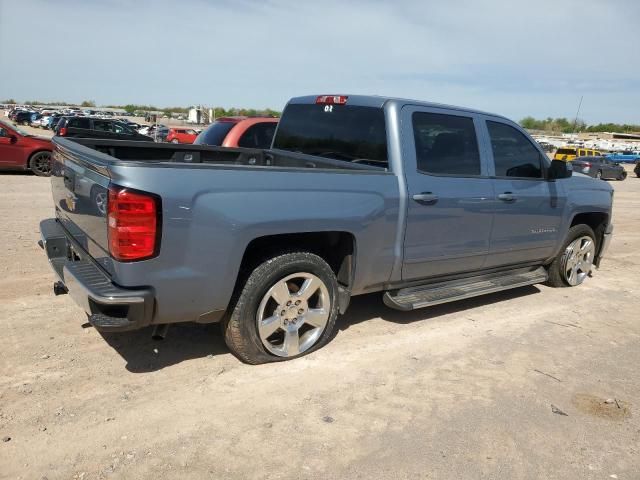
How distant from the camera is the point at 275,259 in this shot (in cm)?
357

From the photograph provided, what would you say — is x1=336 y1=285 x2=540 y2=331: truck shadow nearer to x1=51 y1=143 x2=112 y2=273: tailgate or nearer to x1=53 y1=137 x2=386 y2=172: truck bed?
x1=53 y1=137 x2=386 y2=172: truck bed

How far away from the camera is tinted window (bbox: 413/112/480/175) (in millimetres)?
4324

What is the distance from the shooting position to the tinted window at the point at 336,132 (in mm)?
4312

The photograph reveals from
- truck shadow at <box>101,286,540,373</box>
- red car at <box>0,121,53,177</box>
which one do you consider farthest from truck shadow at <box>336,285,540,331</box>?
red car at <box>0,121,53,177</box>

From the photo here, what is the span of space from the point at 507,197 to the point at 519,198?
8.8 inches

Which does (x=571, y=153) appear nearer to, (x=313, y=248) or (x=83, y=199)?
(x=313, y=248)

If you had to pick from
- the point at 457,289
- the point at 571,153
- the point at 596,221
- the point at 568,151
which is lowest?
the point at 457,289

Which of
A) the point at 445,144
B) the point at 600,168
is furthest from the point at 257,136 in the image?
the point at 600,168

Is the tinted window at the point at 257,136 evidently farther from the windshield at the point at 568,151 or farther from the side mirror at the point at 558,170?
the windshield at the point at 568,151

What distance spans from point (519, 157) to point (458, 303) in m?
1.55

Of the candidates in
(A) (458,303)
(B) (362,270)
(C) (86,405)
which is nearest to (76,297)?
(C) (86,405)

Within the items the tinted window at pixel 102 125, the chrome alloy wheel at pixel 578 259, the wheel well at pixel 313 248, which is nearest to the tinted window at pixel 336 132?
the wheel well at pixel 313 248

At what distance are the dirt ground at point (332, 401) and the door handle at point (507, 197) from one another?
3.68 ft

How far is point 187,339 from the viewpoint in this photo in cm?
413
